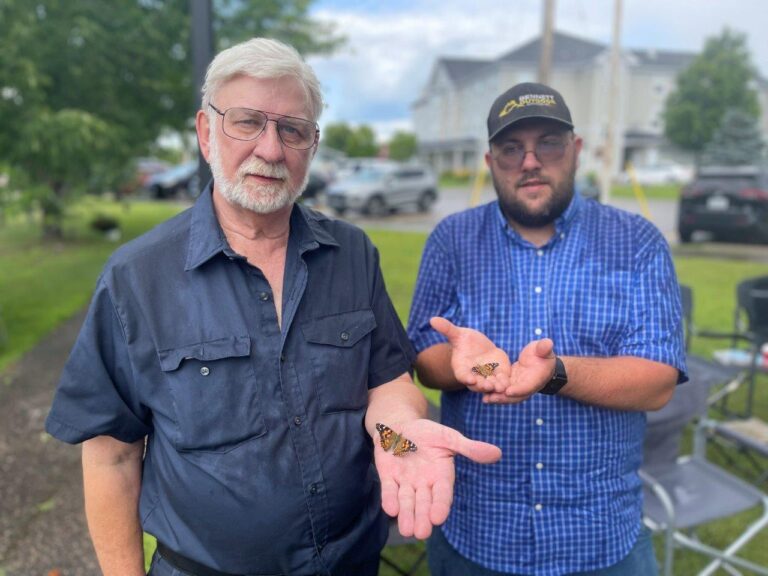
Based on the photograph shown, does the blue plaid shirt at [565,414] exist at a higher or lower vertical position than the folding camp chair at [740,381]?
higher

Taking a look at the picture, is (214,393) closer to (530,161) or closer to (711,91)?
(530,161)

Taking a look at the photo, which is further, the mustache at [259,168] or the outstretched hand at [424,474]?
the mustache at [259,168]

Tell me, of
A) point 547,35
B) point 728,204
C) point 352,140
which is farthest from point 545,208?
point 352,140

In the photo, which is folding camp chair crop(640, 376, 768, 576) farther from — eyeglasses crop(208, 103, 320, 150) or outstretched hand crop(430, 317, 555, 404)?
eyeglasses crop(208, 103, 320, 150)

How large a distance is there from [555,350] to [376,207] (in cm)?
1968

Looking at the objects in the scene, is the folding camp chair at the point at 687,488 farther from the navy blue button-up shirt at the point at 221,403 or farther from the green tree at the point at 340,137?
the green tree at the point at 340,137

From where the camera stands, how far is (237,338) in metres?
1.58

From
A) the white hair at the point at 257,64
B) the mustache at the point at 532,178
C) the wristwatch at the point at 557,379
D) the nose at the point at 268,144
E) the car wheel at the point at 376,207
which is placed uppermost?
the white hair at the point at 257,64

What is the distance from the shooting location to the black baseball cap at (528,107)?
1.88 meters

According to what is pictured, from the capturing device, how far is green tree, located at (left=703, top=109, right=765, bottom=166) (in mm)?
32125

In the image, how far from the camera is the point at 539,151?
193 centimetres

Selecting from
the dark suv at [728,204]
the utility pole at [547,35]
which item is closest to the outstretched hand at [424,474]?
the utility pole at [547,35]

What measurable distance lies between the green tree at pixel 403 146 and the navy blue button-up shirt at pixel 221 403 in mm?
63083

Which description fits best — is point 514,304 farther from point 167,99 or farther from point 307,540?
point 167,99
